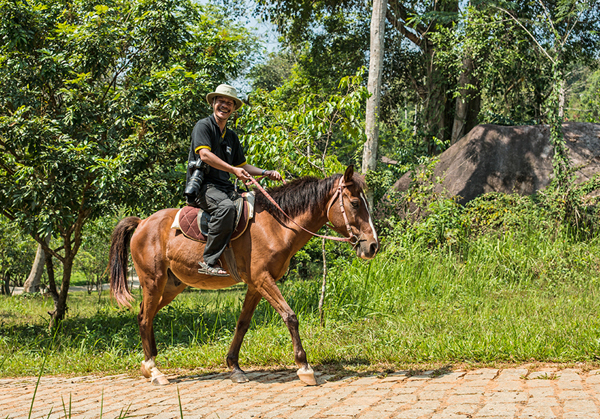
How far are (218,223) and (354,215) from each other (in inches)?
56.2

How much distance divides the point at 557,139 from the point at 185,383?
921cm

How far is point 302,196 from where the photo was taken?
17.8ft

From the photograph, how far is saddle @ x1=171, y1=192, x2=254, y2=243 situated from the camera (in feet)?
17.7

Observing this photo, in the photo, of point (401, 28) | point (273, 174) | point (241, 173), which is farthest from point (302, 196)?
point (401, 28)

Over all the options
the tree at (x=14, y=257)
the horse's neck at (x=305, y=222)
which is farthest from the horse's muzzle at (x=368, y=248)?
the tree at (x=14, y=257)

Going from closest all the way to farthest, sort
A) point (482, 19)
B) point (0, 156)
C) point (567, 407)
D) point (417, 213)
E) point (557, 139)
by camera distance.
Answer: point (567, 407), point (0, 156), point (557, 139), point (417, 213), point (482, 19)

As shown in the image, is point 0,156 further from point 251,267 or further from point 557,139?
point 557,139

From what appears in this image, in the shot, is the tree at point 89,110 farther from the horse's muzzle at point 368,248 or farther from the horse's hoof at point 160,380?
the horse's muzzle at point 368,248

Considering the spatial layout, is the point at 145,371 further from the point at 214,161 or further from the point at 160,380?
the point at 214,161

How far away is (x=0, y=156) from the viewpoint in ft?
27.0

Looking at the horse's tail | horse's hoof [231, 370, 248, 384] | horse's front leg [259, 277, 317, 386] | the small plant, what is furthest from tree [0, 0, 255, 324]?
the small plant

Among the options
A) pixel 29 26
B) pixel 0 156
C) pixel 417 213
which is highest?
pixel 29 26

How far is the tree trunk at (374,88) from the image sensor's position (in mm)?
11195

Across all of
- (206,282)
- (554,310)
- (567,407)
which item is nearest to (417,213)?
(554,310)
